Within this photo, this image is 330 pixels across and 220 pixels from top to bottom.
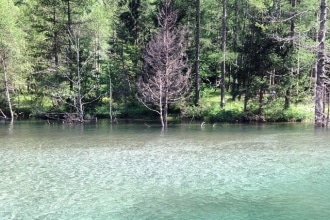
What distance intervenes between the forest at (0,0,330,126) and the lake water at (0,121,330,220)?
10.5m

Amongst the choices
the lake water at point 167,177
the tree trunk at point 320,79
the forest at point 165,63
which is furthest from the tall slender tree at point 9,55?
the tree trunk at point 320,79

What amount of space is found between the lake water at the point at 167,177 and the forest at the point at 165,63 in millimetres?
10541

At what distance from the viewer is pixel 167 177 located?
51.6 feet

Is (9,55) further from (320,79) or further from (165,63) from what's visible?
(320,79)

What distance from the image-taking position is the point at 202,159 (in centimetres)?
1930

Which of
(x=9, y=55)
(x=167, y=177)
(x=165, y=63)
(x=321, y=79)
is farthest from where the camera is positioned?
(x=9, y=55)

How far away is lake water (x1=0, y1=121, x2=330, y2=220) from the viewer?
38.1 feet

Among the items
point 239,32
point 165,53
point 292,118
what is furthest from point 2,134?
point 239,32

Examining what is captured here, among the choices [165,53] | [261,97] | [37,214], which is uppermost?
[165,53]

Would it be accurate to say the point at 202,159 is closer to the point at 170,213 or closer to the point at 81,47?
the point at 170,213

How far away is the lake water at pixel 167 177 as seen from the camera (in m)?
11.6

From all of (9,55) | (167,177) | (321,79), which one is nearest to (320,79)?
(321,79)

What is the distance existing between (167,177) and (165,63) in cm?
2040

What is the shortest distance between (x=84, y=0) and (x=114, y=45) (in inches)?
230
